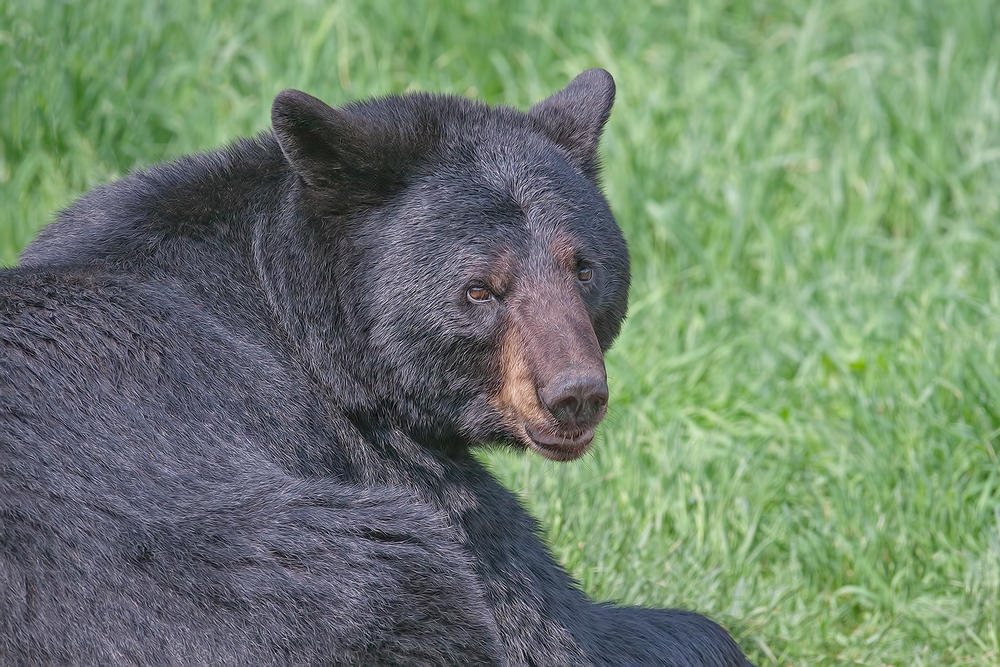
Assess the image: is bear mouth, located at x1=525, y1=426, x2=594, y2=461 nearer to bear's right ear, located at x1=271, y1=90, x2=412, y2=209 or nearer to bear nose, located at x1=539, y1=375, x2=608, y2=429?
→ bear nose, located at x1=539, y1=375, x2=608, y2=429

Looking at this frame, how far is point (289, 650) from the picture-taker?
2.97 m

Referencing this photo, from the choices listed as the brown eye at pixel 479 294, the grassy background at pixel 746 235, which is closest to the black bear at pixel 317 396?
the brown eye at pixel 479 294

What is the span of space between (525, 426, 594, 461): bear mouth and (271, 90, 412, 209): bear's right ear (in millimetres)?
827

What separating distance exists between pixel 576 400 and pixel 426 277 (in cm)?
56

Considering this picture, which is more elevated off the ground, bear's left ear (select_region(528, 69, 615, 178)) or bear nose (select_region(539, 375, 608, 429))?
bear's left ear (select_region(528, 69, 615, 178))

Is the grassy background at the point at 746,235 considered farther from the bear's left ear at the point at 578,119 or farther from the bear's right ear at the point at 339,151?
the bear's right ear at the point at 339,151

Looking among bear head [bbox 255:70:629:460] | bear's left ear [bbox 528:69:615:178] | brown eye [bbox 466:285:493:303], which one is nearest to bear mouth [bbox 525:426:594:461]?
bear head [bbox 255:70:629:460]

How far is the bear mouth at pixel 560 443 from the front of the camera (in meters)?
3.49

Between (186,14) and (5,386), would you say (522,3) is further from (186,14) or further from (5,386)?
(5,386)

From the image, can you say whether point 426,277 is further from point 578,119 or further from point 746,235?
point 746,235

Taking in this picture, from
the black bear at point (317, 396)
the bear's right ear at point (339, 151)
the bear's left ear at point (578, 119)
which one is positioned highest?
the bear's left ear at point (578, 119)

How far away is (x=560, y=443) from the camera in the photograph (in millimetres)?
3502

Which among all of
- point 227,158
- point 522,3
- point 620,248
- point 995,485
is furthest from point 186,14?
point 995,485

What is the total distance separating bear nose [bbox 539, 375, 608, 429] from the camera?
333 centimetres
